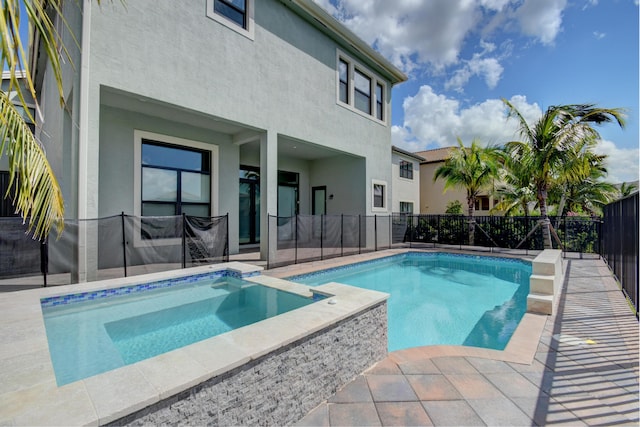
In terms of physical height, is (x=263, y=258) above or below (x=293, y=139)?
below

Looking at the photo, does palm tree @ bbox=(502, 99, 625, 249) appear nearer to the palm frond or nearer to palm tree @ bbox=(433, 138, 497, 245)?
palm tree @ bbox=(433, 138, 497, 245)

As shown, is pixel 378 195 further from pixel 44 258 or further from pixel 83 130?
pixel 44 258

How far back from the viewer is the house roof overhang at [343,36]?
906 cm

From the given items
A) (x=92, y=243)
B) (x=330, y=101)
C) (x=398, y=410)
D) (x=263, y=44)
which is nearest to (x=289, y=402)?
(x=398, y=410)

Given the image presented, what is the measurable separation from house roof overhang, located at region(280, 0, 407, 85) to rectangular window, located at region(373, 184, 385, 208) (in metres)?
4.88

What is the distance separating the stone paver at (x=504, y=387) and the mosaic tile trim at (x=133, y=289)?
13.3 feet

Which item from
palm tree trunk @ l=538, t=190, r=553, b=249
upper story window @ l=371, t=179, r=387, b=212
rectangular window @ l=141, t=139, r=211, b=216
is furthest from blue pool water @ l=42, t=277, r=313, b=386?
palm tree trunk @ l=538, t=190, r=553, b=249

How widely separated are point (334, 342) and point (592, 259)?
11018 millimetres

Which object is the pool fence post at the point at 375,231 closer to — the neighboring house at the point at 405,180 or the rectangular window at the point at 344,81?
the rectangular window at the point at 344,81

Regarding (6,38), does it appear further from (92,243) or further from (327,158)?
(327,158)

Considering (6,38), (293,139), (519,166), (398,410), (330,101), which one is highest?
(330,101)

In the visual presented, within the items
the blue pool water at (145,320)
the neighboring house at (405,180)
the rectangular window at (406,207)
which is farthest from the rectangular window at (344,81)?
the rectangular window at (406,207)

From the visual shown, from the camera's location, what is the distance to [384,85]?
1311 centimetres

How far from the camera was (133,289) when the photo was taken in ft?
17.8
